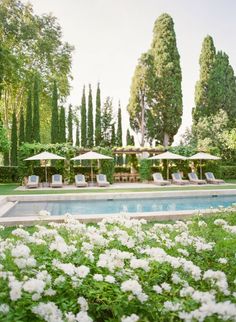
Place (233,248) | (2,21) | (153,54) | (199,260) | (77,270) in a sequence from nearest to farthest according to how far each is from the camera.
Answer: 1. (77,270)
2. (199,260)
3. (233,248)
4. (2,21)
5. (153,54)

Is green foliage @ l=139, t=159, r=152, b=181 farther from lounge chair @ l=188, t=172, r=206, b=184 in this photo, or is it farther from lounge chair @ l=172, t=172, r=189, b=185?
lounge chair @ l=188, t=172, r=206, b=184

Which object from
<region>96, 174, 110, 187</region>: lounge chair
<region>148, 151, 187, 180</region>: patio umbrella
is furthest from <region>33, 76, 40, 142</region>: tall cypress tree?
<region>148, 151, 187, 180</region>: patio umbrella

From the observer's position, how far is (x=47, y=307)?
251 cm

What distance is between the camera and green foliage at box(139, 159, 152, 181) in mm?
24172

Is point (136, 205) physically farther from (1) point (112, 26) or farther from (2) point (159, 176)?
(1) point (112, 26)

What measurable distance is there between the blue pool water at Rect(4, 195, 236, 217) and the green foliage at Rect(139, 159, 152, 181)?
7.58m

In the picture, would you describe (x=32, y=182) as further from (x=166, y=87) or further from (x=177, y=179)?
(x=166, y=87)

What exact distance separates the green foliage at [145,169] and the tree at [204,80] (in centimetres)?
1498

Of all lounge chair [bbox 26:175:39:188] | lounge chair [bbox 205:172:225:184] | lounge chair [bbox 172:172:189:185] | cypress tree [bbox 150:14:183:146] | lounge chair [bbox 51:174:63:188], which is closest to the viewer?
lounge chair [bbox 26:175:39:188]

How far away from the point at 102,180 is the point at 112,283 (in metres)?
18.7

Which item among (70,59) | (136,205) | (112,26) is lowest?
(136,205)

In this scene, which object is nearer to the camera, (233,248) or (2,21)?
(233,248)

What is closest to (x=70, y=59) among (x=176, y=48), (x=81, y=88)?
(x=81, y=88)

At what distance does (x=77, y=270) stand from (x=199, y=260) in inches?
59.8
